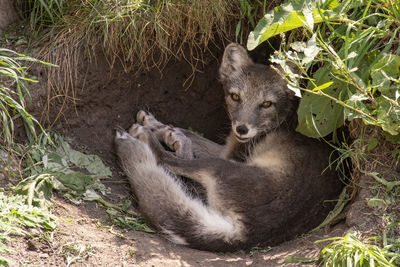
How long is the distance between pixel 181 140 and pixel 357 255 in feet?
7.24

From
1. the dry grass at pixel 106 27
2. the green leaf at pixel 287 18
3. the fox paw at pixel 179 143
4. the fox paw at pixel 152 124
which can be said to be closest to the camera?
the green leaf at pixel 287 18

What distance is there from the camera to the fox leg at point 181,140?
4.26 m

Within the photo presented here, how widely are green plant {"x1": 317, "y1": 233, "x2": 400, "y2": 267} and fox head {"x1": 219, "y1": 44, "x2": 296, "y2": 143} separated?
1.41 meters

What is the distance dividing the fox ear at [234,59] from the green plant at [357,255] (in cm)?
193

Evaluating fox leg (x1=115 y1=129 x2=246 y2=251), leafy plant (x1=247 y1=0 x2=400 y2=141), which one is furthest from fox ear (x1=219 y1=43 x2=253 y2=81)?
fox leg (x1=115 y1=129 x2=246 y2=251)

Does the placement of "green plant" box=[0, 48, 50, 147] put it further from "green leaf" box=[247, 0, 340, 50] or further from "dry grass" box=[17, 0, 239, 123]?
"green leaf" box=[247, 0, 340, 50]

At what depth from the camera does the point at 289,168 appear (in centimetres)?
355

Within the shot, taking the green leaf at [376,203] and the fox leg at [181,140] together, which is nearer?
the green leaf at [376,203]

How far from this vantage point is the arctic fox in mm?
3264

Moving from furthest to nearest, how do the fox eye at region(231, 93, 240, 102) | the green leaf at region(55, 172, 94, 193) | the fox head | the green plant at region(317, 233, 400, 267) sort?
the fox eye at region(231, 93, 240, 102) → the fox head → the green leaf at region(55, 172, 94, 193) → the green plant at region(317, 233, 400, 267)

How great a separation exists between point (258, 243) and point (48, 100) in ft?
6.56

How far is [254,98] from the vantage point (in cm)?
388

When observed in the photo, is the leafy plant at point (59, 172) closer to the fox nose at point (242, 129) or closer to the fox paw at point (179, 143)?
the fox paw at point (179, 143)

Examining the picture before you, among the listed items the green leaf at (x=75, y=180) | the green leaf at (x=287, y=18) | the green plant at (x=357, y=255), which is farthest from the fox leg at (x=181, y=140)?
the green plant at (x=357, y=255)
